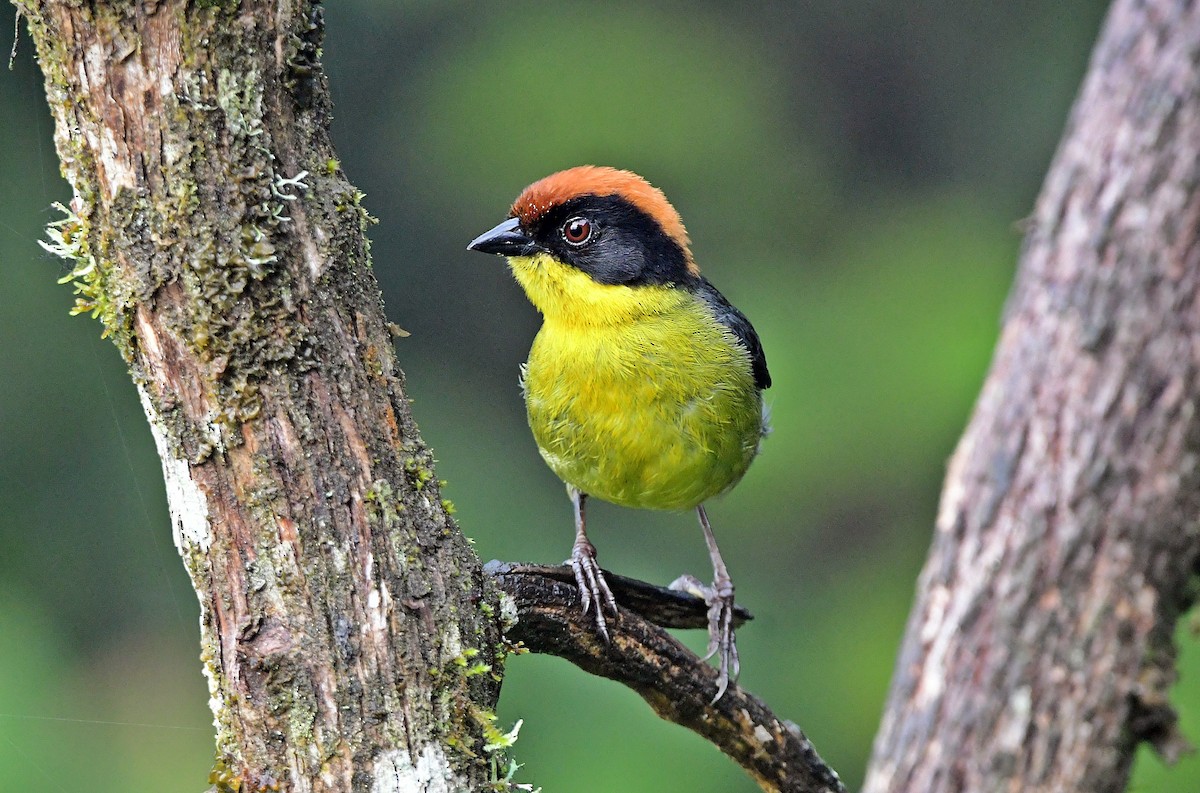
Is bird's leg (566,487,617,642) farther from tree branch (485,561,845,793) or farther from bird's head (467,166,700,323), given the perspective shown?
bird's head (467,166,700,323)

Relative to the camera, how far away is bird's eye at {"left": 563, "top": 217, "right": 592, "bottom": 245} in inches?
149

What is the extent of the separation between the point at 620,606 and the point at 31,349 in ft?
10.9

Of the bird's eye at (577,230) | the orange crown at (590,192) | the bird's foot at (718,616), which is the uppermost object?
the orange crown at (590,192)

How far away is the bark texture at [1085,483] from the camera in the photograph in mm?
1621

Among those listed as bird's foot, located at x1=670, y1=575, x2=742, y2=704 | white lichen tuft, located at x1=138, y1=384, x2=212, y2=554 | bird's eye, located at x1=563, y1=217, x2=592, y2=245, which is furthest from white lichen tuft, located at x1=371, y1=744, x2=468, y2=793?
bird's eye, located at x1=563, y1=217, x2=592, y2=245

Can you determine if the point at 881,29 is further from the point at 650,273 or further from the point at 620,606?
the point at 620,606

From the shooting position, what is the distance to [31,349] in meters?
5.53

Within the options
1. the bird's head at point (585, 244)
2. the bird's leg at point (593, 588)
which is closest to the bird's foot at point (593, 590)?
the bird's leg at point (593, 588)

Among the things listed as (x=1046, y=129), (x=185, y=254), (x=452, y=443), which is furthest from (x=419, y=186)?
(x=185, y=254)

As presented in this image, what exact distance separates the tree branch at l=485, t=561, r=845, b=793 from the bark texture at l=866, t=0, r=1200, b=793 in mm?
1450

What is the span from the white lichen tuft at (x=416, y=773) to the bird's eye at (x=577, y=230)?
1.81 meters

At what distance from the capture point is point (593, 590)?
10.8ft

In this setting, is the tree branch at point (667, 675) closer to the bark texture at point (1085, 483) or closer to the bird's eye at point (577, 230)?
the bird's eye at point (577, 230)

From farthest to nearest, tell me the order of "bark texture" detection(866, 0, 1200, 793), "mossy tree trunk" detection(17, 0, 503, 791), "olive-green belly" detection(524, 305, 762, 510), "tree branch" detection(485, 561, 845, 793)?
"olive-green belly" detection(524, 305, 762, 510)
"tree branch" detection(485, 561, 845, 793)
"mossy tree trunk" detection(17, 0, 503, 791)
"bark texture" detection(866, 0, 1200, 793)
